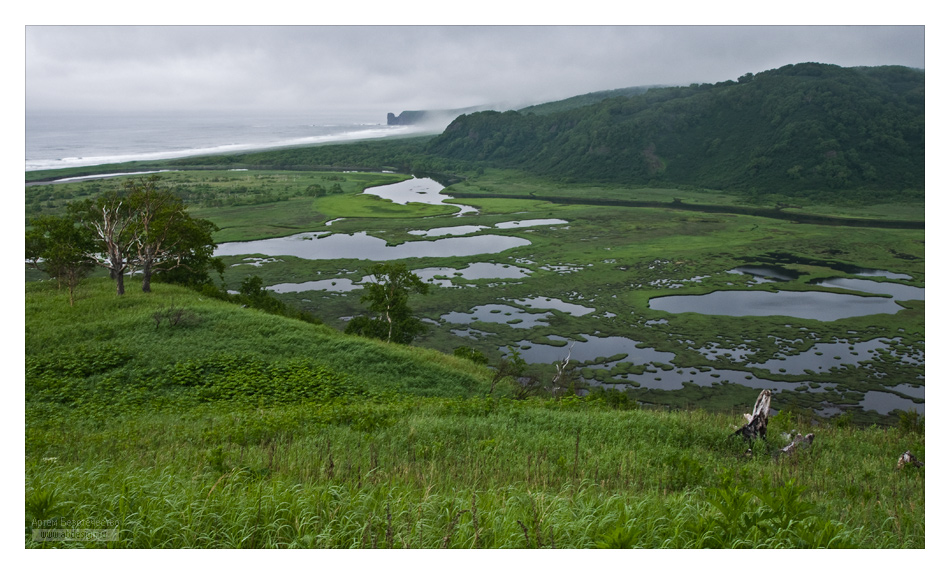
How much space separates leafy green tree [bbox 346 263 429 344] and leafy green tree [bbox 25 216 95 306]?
1316 cm

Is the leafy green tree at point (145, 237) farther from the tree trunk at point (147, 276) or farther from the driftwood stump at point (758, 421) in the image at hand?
the driftwood stump at point (758, 421)

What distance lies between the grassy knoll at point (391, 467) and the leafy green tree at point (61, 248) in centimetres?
837

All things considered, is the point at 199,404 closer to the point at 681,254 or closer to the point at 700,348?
the point at 700,348

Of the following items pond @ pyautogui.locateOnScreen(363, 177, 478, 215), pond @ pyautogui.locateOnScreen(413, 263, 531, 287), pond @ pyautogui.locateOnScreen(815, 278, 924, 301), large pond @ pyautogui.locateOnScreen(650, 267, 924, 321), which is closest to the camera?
large pond @ pyautogui.locateOnScreen(650, 267, 924, 321)

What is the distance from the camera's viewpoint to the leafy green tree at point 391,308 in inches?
1132

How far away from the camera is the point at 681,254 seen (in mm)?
60031

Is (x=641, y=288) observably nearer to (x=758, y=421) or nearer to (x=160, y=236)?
(x=160, y=236)

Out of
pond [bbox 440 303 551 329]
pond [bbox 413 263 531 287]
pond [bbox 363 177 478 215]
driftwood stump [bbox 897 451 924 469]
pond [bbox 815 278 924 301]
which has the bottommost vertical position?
pond [bbox 440 303 551 329]

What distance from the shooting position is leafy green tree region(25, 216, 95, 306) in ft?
79.4

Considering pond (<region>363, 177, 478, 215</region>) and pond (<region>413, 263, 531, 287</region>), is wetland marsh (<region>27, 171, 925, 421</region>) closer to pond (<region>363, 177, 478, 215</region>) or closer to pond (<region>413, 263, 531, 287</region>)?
pond (<region>413, 263, 531, 287</region>)

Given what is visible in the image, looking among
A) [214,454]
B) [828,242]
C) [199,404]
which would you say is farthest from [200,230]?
[828,242]

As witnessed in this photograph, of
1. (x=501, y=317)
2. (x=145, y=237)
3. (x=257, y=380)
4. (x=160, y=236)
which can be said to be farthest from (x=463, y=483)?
(x=501, y=317)

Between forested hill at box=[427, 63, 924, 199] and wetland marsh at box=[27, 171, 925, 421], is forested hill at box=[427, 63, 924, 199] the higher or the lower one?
the higher one

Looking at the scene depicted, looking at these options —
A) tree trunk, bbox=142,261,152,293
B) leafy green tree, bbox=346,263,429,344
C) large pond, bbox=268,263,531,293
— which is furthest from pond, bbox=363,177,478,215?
tree trunk, bbox=142,261,152,293
